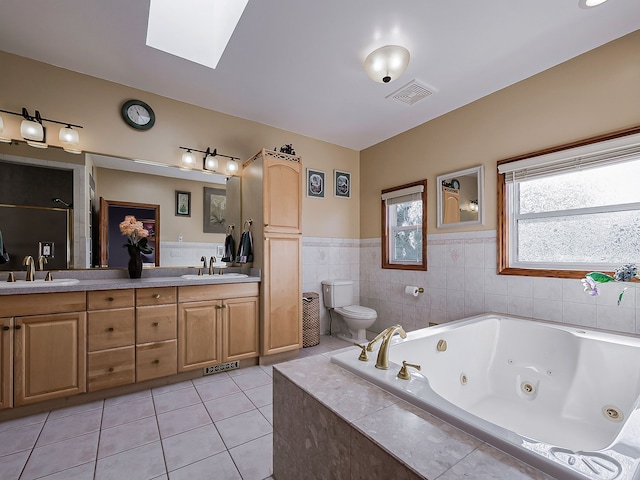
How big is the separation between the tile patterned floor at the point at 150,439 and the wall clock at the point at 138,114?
225 centimetres

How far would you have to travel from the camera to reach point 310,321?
3.34m

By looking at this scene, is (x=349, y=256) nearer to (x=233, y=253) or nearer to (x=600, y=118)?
(x=233, y=253)

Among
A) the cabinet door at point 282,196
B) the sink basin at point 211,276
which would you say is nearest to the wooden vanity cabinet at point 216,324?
the sink basin at point 211,276

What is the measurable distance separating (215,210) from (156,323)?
1.24 meters

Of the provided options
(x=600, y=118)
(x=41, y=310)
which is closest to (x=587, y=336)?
(x=600, y=118)

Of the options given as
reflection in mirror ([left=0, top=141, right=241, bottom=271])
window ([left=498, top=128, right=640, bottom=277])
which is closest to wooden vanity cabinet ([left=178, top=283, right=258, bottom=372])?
reflection in mirror ([left=0, top=141, right=241, bottom=271])

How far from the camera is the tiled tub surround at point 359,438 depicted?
0.77 metres

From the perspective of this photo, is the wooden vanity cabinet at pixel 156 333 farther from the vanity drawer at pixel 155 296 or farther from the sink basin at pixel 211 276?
the sink basin at pixel 211 276

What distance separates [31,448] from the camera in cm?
160

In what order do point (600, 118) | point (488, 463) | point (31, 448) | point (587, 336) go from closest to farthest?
point (488, 463) → point (31, 448) → point (587, 336) → point (600, 118)

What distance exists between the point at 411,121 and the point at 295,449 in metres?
3.16

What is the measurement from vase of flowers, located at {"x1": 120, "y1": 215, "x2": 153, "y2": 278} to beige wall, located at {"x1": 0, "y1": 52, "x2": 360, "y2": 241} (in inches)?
7.9

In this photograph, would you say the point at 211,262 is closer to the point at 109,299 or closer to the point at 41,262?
the point at 109,299

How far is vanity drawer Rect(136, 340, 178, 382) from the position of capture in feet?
7.27
